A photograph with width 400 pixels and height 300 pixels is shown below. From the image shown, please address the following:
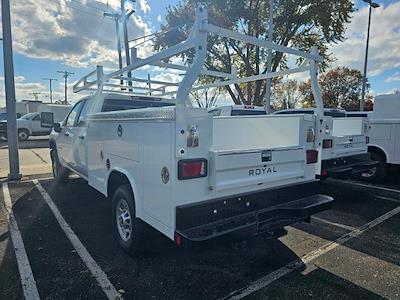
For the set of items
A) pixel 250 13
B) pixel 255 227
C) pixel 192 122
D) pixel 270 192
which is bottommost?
pixel 255 227

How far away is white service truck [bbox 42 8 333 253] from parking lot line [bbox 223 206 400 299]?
1.30ft

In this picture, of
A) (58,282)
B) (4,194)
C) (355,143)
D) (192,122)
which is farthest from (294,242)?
(4,194)

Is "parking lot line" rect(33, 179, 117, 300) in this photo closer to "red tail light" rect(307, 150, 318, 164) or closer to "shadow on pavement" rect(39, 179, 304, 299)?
"shadow on pavement" rect(39, 179, 304, 299)

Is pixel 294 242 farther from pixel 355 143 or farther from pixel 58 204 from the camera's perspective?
pixel 58 204

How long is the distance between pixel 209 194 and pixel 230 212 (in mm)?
295

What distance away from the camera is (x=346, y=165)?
20.9 feet

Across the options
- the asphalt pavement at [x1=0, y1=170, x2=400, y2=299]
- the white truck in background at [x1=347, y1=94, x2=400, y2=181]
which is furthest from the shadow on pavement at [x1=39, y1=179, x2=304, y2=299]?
the white truck in background at [x1=347, y1=94, x2=400, y2=181]

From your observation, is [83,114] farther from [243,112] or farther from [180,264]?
[243,112]

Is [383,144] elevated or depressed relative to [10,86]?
depressed

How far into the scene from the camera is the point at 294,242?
421 cm

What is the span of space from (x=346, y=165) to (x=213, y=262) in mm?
3996

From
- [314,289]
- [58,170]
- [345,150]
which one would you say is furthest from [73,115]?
[345,150]

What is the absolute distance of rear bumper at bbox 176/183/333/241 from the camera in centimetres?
280

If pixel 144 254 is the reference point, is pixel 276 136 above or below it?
above
